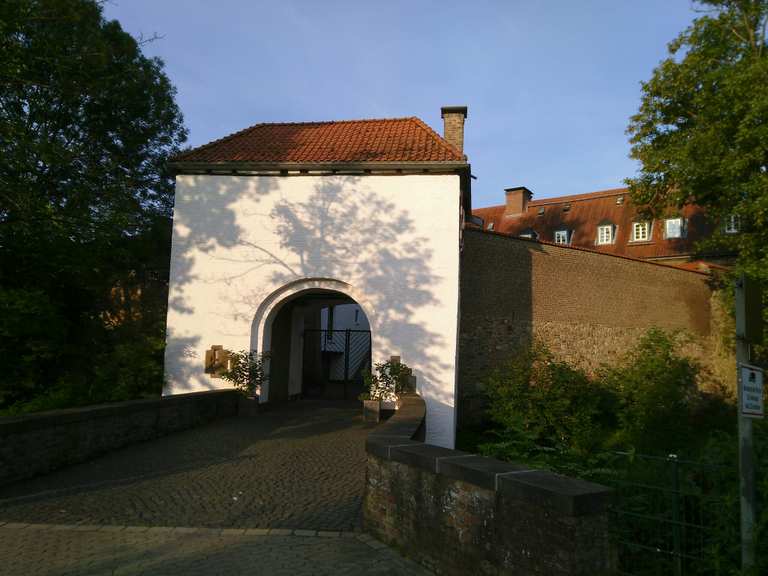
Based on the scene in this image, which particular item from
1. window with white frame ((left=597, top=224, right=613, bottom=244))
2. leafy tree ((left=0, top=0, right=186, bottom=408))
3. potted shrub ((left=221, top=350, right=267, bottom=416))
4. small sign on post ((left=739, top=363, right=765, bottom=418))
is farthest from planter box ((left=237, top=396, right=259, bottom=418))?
window with white frame ((left=597, top=224, right=613, bottom=244))

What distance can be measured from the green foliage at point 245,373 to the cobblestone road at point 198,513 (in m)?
3.06

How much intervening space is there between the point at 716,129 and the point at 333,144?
36.2ft

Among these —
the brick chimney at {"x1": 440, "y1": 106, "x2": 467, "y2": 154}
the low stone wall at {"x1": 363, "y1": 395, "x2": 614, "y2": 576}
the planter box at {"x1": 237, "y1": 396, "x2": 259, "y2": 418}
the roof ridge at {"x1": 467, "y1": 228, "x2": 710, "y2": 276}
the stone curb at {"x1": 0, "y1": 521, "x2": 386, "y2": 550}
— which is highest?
the brick chimney at {"x1": 440, "y1": 106, "x2": 467, "y2": 154}

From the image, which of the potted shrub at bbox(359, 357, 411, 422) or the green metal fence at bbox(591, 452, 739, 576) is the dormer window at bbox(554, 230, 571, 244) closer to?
the potted shrub at bbox(359, 357, 411, 422)

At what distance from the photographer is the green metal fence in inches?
163

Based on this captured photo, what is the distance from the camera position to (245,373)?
1261 centimetres

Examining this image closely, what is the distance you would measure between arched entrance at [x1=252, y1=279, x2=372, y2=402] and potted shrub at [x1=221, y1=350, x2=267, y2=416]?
1.46 ft

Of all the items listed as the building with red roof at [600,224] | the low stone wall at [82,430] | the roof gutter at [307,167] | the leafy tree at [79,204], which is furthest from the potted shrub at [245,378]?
the building with red roof at [600,224]

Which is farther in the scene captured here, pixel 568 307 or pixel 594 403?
pixel 568 307

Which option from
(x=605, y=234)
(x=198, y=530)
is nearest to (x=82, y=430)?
(x=198, y=530)

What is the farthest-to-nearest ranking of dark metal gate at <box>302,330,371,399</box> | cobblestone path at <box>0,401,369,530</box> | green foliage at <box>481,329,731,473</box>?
dark metal gate at <box>302,330,371,399</box> < green foliage at <box>481,329,731,473</box> < cobblestone path at <box>0,401,369,530</box>

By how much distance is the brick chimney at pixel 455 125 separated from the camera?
15.6 m

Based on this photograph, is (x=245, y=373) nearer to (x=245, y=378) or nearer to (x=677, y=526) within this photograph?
(x=245, y=378)

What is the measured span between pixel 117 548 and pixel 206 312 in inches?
343
